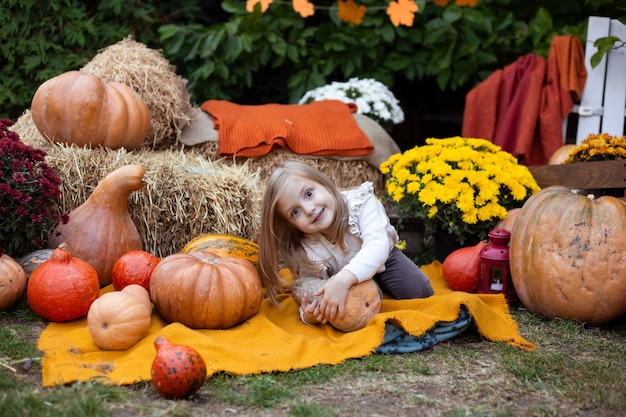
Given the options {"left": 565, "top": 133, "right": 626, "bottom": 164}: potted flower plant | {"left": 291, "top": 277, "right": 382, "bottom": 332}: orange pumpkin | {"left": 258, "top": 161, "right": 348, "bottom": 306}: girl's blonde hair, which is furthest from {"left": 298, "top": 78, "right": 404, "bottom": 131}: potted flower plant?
{"left": 291, "top": 277, "right": 382, "bottom": 332}: orange pumpkin

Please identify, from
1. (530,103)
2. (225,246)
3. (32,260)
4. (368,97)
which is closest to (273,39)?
(368,97)

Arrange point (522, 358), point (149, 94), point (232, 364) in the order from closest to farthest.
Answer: point (232, 364), point (522, 358), point (149, 94)

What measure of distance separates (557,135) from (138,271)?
142 inches

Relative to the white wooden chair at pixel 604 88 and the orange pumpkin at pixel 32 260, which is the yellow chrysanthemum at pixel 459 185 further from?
the orange pumpkin at pixel 32 260

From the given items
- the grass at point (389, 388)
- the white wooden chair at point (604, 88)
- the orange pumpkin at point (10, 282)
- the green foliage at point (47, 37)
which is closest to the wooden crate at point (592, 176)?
the white wooden chair at point (604, 88)

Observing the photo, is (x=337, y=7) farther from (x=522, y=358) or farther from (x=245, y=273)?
(x=522, y=358)

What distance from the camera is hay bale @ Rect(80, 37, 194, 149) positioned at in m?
4.84

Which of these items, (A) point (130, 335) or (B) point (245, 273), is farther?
(B) point (245, 273)

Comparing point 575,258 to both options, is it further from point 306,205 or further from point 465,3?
point 465,3

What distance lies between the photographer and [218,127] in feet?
16.6

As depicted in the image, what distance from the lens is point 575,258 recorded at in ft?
10.9

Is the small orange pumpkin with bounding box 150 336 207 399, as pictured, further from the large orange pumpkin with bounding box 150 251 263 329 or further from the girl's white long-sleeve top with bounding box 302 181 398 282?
the girl's white long-sleeve top with bounding box 302 181 398 282

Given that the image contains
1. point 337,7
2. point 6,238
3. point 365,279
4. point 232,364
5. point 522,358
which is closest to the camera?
point 232,364

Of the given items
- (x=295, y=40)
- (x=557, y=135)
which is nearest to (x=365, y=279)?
(x=557, y=135)
